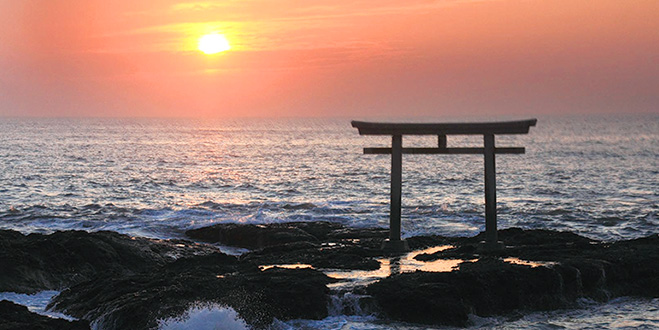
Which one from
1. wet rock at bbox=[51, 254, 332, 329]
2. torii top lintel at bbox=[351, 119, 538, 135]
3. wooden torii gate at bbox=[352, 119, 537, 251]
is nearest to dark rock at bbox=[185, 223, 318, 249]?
wooden torii gate at bbox=[352, 119, 537, 251]

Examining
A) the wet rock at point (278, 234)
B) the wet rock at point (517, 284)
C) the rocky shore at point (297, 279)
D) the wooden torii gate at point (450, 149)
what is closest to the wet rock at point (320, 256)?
the rocky shore at point (297, 279)

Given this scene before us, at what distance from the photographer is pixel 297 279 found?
46.1 feet

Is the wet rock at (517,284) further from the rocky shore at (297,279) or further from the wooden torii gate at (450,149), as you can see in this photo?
the wooden torii gate at (450,149)

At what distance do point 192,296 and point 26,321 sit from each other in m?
2.71

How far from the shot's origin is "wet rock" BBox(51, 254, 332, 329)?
41.2 ft

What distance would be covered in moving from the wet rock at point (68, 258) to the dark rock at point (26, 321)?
10.8 ft

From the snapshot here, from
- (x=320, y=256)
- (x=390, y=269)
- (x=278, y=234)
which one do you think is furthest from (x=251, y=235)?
(x=390, y=269)

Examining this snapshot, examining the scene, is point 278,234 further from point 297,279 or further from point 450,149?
point 297,279

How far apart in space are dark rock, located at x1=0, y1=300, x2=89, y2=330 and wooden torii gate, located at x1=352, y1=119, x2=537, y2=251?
8.56m

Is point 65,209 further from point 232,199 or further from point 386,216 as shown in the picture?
point 386,216

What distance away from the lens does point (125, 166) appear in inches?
2376

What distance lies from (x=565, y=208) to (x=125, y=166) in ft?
125

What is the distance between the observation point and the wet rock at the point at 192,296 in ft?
41.2

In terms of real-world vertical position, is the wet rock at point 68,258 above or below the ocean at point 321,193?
below
